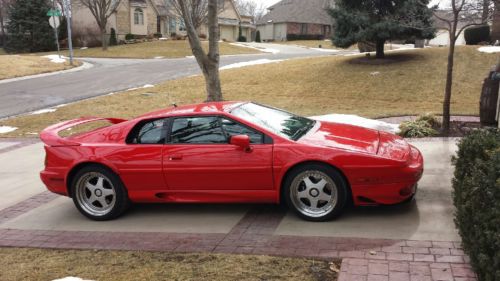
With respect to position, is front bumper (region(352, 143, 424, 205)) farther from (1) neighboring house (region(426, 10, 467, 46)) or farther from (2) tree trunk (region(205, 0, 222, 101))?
(2) tree trunk (region(205, 0, 222, 101))

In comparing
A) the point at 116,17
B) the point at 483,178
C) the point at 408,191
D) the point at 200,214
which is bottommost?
the point at 200,214

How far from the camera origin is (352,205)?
18.9 ft

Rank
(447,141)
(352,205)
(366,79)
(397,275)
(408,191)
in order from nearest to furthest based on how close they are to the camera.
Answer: (397,275) < (408,191) < (352,205) < (447,141) < (366,79)

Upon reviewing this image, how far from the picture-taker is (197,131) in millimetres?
5805

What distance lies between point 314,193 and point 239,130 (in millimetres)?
1065

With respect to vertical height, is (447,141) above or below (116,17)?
below

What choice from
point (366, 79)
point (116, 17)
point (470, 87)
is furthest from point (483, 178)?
point (116, 17)

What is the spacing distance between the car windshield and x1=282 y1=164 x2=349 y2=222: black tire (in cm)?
43

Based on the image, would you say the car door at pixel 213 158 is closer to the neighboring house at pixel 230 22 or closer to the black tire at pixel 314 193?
the black tire at pixel 314 193

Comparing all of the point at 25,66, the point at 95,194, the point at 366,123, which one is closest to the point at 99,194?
the point at 95,194

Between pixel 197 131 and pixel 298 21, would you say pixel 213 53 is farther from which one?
pixel 298 21

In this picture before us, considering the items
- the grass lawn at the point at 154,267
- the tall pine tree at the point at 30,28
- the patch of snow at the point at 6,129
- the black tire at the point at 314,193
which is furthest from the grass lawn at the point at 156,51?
the grass lawn at the point at 154,267

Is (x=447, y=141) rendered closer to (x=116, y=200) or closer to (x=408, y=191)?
(x=408, y=191)

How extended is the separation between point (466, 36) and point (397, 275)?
81.3 feet
